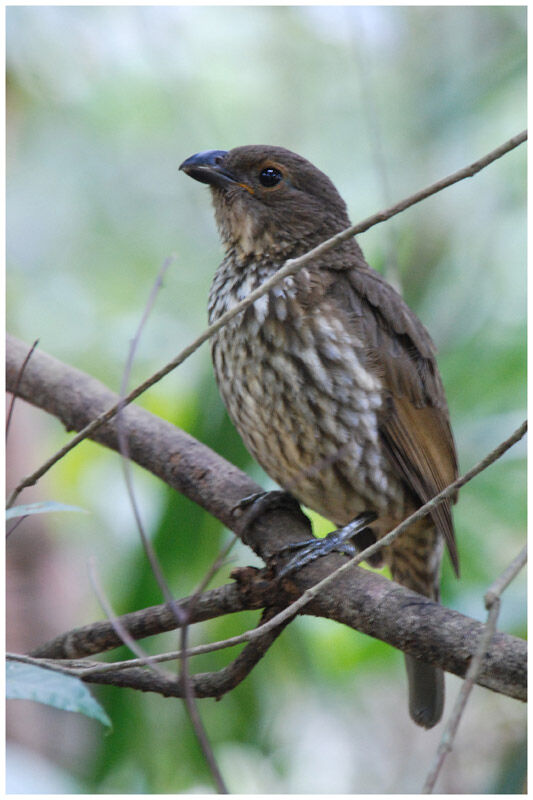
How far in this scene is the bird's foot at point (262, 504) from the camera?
273 centimetres

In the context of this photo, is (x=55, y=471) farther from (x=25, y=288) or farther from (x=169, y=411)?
(x=25, y=288)

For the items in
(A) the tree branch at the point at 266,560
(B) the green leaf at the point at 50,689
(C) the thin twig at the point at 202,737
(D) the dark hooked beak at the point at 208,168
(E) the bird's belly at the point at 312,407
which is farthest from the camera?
(D) the dark hooked beak at the point at 208,168

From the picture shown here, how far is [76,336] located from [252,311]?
203 centimetres

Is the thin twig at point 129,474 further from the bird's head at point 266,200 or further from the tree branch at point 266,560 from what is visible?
the bird's head at point 266,200

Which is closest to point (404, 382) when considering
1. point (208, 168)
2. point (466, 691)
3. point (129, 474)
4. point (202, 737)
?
point (208, 168)

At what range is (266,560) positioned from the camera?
253cm

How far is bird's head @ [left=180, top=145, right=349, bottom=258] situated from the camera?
2.89m

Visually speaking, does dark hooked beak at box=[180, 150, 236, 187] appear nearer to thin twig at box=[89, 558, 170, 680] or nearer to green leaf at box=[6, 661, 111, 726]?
thin twig at box=[89, 558, 170, 680]

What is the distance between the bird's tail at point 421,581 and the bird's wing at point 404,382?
23 cm

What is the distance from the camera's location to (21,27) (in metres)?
3.44

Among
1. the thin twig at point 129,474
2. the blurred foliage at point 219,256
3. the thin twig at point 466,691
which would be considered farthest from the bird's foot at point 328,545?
the thin twig at point 466,691

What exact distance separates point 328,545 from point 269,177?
1210mm

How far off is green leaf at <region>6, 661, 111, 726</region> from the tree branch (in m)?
0.25

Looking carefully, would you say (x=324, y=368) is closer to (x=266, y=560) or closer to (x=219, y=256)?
(x=266, y=560)
